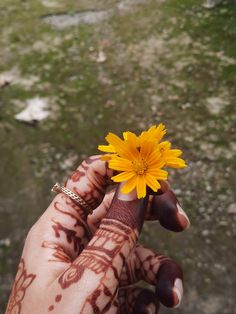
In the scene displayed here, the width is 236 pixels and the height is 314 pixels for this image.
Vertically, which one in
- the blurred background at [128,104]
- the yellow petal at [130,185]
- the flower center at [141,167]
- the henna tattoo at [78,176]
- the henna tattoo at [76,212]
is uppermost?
the flower center at [141,167]

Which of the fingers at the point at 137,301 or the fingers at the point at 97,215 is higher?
the fingers at the point at 97,215

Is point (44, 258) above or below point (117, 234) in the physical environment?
below

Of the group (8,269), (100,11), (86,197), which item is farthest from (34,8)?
(86,197)

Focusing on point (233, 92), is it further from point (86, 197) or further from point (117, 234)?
point (117, 234)

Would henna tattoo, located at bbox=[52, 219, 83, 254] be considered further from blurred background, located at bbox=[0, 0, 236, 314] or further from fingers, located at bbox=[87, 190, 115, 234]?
blurred background, located at bbox=[0, 0, 236, 314]

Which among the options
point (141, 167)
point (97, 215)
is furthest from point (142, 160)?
point (97, 215)

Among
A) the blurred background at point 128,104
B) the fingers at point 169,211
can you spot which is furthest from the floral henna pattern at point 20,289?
the blurred background at point 128,104

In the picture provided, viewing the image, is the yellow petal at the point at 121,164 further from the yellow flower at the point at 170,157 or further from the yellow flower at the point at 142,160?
the yellow flower at the point at 170,157
